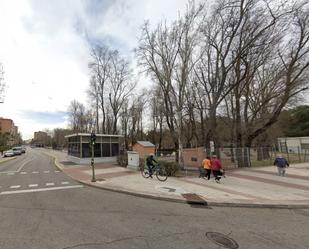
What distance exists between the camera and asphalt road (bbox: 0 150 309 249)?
5039 mm

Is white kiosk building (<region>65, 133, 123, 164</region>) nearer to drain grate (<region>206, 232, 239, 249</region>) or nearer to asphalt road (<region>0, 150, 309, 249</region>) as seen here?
asphalt road (<region>0, 150, 309, 249</region>)

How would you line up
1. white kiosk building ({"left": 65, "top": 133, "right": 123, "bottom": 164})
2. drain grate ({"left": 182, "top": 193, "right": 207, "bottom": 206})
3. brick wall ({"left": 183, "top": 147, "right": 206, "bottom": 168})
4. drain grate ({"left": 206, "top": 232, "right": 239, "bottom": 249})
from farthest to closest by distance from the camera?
Answer: white kiosk building ({"left": 65, "top": 133, "right": 123, "bottom": 164}) < brick wall ({"left": 183, "top": 147, "right": 206, "bottom": 168}) < drain grate ({"left": 182, "top": 193, "right": 207, "bottom": 206}) < drain grate ({"left": 206, "top": 232, "right": 239, "bottom": 249})

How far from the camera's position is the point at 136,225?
243 inches

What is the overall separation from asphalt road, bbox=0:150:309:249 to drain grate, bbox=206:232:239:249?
0.03m

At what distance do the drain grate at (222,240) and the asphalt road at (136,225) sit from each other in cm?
3

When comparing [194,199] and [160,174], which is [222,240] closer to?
[194,199]

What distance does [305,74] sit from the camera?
21953 millimetres

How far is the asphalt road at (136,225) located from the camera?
504 cm

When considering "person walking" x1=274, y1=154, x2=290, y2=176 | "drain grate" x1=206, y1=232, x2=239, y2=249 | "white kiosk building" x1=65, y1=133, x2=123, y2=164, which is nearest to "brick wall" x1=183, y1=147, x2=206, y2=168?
"person walking" x1=274, y1=154, x2=290, y2=176

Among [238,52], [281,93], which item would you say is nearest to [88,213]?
[238,52]

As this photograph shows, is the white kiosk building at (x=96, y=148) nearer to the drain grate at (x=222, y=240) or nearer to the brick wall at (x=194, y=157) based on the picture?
the brick wall at (x=194, y=157)

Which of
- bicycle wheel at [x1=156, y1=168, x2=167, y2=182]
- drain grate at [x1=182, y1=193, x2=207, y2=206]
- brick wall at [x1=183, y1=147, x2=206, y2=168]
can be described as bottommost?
drain grate at [x1=182, y1=193, x2=207, y2=206]

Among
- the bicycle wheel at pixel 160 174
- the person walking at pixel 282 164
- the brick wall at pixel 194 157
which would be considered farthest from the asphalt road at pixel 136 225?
the brick wall at pixel 194 157

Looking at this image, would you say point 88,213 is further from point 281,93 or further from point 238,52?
point 281,93
